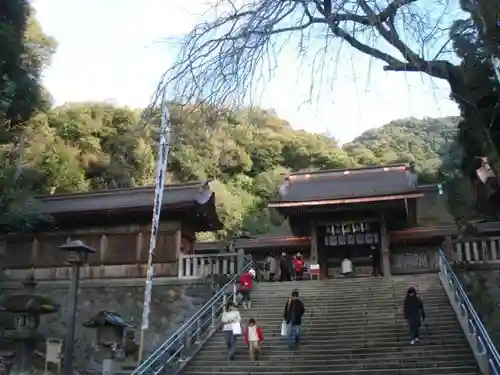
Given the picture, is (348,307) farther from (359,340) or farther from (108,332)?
(108,332)

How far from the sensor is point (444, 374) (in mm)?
10500

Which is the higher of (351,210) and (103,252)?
(351,210)

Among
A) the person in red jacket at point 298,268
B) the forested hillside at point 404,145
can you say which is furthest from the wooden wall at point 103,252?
the forested hillside at point 404,145

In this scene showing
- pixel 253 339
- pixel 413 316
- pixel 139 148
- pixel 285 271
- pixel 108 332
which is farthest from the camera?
pixel 139 148

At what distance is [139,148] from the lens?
34.8 metres

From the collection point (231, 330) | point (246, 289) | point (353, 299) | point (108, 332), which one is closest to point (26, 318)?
point (108, 332)

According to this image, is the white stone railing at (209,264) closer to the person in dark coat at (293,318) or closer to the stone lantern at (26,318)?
the person in dark coat at (293,318)

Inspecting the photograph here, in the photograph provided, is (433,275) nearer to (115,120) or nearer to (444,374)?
(444,374)

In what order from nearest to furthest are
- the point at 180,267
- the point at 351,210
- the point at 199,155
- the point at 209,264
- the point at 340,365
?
the point at 340,365 → the point at 199,155 → the point at 209,264 → the point at 180,267 → the point at 351,210

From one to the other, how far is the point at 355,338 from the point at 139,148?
2455 centimetres

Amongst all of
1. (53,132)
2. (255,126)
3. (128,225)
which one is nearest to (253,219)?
(53,132)

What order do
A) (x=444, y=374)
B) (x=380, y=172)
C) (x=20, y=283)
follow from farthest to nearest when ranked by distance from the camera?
(x=380, y=172)
(x=20, y=283)
(x=444, y=374)

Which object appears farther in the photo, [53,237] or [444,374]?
[53,237]

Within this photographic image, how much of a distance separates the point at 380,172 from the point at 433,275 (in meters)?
8.37
